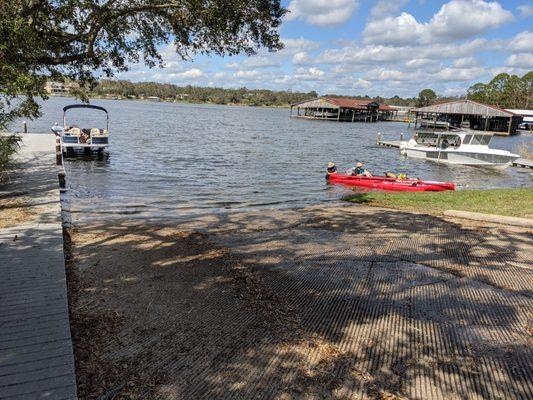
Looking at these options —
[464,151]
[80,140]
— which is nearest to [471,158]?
[464,151]

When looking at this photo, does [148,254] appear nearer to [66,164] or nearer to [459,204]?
[459,204]

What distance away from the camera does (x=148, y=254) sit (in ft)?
27.6

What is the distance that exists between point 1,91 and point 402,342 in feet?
22.8

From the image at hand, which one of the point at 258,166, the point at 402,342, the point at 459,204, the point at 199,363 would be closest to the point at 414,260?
the point at 402,342

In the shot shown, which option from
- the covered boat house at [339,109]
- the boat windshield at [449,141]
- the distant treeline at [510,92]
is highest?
the distant treeline at [510,92]

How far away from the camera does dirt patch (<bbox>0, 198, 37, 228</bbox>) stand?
9.70m

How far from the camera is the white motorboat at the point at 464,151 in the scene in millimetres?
33312

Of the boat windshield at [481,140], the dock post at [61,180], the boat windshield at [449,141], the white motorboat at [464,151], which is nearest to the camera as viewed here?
the dock post at [61,180]

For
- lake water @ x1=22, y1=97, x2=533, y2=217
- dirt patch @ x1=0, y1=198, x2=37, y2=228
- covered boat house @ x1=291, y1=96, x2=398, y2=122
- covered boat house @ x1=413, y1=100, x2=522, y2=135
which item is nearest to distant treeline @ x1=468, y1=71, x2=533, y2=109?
covered boat house @ x1=291, y1=96, x2=398, y2=122

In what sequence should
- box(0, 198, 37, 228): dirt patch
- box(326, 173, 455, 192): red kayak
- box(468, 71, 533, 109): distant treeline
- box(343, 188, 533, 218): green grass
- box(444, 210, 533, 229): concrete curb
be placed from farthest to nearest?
box(468, 71, 533, 109): distant treeline → box(326, 173, 455, 192): red kayak → box(343, 188, 533, 218): green grass → box(444, 210, 533, 229): concrete curb → box(0, 198, 37, 228): dirt patch

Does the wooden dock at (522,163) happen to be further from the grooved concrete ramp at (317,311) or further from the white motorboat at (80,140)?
the white motorboat at (80,140)

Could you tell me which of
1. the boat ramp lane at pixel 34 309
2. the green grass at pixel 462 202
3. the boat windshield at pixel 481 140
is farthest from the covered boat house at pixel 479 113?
the boat ramp lane at pixel 34 309

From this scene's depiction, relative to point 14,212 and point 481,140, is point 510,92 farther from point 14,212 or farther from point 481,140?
point 14,212

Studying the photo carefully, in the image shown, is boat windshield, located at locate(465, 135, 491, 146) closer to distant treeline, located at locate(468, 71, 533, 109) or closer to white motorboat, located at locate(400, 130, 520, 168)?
white motorboat, located at locate(400, 130, 520, 168)
